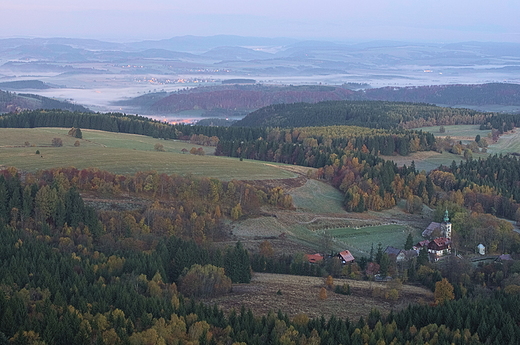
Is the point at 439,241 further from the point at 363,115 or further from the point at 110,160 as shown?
the point at 363,115

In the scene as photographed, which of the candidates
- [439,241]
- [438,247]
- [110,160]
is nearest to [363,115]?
[110,160]

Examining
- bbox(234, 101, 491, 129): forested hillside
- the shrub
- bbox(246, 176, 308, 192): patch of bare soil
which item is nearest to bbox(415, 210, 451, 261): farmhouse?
bbox(246, 176, 308, 192): patch of bare soil

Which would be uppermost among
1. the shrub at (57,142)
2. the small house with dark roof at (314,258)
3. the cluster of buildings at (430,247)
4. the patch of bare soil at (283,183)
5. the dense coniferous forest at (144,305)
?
the shrub at (57,142)

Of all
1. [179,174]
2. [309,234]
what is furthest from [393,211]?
[179,174]

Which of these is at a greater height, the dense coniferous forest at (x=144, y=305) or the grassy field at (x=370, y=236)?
the dense coniferous forest at (x=144, y=305)

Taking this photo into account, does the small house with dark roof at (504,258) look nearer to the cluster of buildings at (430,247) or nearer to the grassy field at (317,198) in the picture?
the cluster of buildings at (430,247)

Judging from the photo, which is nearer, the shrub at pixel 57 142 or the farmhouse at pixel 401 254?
the farmhouse at pixel 401 254

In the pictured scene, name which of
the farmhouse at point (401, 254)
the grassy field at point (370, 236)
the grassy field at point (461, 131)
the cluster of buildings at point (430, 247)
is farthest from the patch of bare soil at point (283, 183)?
the grassy field at point (461, 131)
